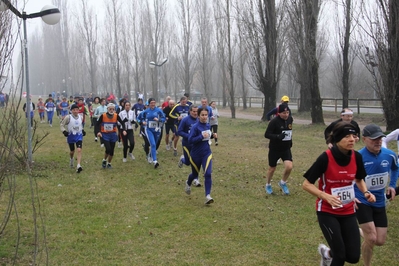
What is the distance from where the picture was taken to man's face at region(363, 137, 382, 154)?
469cm

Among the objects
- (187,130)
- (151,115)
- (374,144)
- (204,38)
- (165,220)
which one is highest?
(204,38)

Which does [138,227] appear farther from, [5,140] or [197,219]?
[5,140]

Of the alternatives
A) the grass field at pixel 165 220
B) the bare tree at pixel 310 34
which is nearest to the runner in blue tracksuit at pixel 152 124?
the grass field at pixel 165 220

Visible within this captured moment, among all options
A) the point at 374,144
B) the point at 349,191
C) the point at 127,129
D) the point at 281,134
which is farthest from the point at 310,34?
the point at 349,191

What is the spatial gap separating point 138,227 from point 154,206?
1263 mm

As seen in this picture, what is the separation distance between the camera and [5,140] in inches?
137

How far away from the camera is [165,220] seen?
23.3 ft

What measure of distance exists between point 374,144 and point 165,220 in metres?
3.86

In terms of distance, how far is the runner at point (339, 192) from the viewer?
405cm

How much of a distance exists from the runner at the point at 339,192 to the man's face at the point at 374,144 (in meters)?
0.61

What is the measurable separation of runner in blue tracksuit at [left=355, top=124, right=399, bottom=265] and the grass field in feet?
2.90

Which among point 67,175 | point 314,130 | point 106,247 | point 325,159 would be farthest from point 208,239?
point 314,130

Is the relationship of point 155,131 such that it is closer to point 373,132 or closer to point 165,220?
point 165,220

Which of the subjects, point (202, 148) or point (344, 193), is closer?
point (344, 193)
